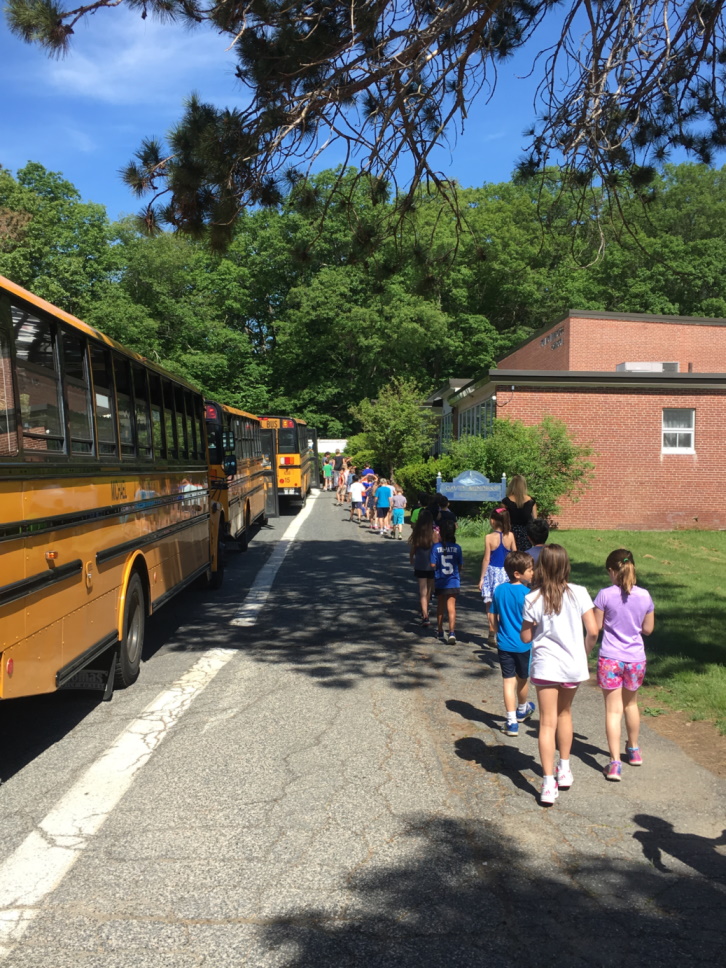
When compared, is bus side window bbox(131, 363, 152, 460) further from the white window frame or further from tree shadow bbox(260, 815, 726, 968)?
the white window frame

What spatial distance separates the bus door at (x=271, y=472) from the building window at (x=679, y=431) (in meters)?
11.1

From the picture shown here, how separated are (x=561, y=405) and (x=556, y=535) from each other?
3779 mm

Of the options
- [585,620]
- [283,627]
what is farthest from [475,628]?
[585,620]

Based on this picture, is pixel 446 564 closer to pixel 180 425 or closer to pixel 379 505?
pixel 180 425

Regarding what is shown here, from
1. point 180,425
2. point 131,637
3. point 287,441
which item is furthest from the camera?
point 287,441

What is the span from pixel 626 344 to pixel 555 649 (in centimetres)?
3240

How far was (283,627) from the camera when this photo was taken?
10.2m

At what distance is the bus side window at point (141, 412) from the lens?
26.9 feet

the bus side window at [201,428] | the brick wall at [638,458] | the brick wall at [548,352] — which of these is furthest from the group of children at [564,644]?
the brick wall at [548,352]

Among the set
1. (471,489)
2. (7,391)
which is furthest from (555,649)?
(471,489)

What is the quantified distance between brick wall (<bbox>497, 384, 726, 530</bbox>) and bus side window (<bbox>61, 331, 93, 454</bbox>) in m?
16.5

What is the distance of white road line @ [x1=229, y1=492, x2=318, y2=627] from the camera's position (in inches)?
428

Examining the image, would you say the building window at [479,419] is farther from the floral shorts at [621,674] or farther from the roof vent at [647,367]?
the floral shorts at [621,674]

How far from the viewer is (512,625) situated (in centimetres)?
607
